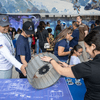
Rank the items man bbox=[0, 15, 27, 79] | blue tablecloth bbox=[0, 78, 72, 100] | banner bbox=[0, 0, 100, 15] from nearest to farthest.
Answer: blue tablecloth bbox=[0, 78, 72, 100]
man bbox=[0, 15, 27, 79]
banner bbox=[0, 0, 100, 15]

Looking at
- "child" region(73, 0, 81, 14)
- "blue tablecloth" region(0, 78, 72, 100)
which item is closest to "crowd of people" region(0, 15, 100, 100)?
"blue tablecloth" region(0, 78, 72, 100)

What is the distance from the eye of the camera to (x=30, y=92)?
3.69ft

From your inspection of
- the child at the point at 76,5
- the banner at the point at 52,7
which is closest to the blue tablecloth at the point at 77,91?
the banner at the point at 52,7

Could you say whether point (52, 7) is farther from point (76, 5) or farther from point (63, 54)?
point (63, 54)

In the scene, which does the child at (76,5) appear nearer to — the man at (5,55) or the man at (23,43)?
the man at (23,43)

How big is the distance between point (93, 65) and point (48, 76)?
0.60 m

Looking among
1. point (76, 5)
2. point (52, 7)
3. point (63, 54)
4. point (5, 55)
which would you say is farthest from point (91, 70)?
point (76, 5)

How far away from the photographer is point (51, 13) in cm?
734

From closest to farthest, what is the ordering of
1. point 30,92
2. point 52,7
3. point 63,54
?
point 30,92 → point 63,54 → point 52,7

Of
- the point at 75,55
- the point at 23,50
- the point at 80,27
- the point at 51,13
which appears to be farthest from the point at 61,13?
the point at 23,50

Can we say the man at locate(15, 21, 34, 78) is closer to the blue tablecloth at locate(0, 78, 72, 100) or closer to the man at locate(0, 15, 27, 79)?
the man at locate(0, 15, 27, 79)

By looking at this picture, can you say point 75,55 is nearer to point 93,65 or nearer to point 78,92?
point 78,92

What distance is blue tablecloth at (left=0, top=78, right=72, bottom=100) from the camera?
41.2 inches

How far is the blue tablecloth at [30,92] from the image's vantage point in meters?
1.05
